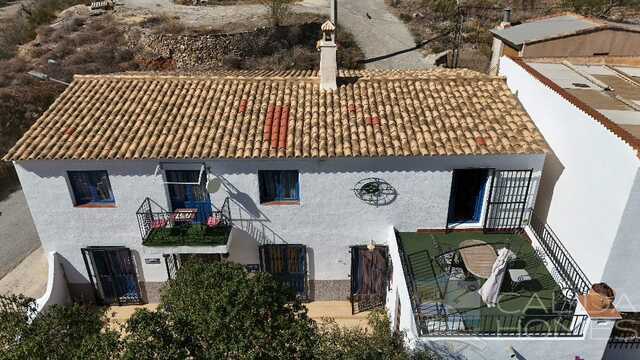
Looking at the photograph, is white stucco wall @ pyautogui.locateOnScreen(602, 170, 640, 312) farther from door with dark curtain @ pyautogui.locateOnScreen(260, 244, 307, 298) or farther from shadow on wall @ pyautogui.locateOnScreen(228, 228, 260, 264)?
shadow on wall @ pyautogui.locateOnScreen(228, 228, 260, 264)

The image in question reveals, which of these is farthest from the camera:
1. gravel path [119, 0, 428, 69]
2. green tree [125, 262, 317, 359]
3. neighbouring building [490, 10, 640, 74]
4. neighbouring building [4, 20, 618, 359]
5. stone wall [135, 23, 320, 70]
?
gravel path [119, 0, 428, 69]

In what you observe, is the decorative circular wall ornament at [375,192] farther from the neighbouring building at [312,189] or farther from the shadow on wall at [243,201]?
the shadow on wall at [243,201]

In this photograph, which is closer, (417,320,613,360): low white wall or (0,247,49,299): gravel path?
(417,320,613,360): low white wall

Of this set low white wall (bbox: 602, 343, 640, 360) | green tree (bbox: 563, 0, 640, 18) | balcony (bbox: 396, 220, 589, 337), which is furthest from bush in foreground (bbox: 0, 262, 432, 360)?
green tree (bbox: 563, 0, 640, 18)

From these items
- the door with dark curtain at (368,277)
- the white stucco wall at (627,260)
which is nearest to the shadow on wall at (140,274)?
the door with dark curtain at (368,277)

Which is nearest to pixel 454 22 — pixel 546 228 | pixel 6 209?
pixel 546 228

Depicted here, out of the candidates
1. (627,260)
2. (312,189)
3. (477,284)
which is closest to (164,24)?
(312,189)

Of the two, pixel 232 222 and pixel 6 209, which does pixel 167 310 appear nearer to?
pixel 232 222
